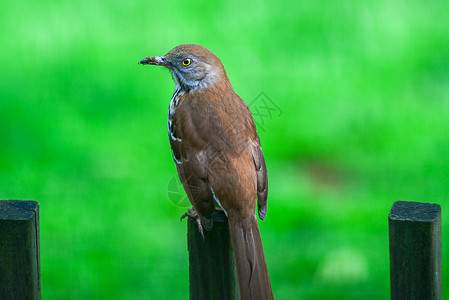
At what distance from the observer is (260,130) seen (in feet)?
21.3

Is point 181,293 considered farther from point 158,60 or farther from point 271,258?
point 158,60

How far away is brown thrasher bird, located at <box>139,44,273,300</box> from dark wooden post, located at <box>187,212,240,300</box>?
0.07 m

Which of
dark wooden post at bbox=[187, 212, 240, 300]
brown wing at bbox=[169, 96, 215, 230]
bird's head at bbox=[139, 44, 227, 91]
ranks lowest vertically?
dark wooden post at bbox=[187, 212, 240, 300]

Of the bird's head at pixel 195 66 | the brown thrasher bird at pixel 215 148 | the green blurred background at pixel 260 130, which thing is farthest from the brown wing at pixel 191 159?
the green blurred background at pixel 260 130

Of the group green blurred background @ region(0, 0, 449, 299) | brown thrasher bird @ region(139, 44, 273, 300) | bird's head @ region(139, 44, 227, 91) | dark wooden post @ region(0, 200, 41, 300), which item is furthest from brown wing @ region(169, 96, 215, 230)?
green blurred background @ region(0, 0, 449, 299)

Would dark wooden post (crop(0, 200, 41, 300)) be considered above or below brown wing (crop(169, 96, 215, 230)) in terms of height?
below

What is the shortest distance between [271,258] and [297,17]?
3247 millimetres

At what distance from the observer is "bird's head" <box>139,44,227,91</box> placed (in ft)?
14.6

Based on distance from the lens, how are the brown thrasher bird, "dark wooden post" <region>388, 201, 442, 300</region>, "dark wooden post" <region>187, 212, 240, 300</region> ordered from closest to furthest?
"dark wooden post" <region>388, 201, 442, 300</region> → "dark wooden post" <region>187, 212, 240, 300</region> → the brown thrasher bird

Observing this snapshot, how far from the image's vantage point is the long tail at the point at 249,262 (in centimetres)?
318

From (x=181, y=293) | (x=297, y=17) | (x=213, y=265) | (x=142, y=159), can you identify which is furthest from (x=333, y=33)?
(x=213, y=265)

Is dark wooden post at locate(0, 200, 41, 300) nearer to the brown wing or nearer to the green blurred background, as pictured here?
the brown wing

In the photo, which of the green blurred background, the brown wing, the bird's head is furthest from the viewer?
the green blurred background

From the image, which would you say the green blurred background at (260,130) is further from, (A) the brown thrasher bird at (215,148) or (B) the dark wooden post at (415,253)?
(B) the dark wooden post at (415,253)
